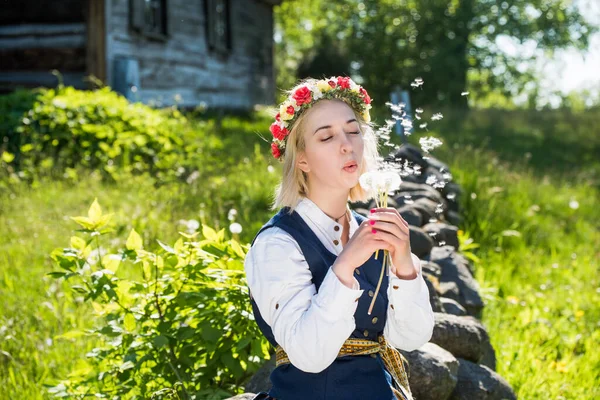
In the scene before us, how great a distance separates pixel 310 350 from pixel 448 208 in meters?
4.64

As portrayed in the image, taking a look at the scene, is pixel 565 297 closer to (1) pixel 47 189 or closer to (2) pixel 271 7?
(1) pixel 47 189

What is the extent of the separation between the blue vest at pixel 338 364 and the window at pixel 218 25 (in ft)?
38.5

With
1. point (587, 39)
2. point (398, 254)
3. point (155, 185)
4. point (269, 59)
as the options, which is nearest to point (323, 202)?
point (398, 254)

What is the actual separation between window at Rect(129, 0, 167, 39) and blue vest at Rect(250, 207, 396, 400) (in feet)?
29.6

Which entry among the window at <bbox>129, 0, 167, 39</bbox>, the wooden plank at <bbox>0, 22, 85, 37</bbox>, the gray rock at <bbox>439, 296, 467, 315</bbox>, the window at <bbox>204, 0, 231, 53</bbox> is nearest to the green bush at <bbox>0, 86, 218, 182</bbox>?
the wooden plank at <bbox>0, 22, 85, 37</bbox>

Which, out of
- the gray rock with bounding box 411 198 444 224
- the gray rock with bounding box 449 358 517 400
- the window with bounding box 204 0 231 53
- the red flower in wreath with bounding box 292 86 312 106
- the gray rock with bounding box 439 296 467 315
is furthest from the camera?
the window with bounding box 204 0 231 53

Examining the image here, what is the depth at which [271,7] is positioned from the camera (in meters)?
17.2

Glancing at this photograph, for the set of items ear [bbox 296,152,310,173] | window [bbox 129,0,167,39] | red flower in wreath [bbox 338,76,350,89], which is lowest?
ear [bbox 296,152,310,173]

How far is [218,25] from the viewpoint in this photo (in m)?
14.7

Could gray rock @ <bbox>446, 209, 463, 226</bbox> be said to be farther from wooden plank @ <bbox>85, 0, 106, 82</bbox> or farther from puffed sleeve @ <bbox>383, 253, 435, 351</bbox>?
wooden plank @ <bbox>85, 0, 106, 82</bbox>

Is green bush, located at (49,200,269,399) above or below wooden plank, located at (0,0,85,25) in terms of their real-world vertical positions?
below

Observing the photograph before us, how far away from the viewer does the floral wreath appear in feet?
7.40

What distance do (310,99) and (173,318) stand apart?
1263 mm

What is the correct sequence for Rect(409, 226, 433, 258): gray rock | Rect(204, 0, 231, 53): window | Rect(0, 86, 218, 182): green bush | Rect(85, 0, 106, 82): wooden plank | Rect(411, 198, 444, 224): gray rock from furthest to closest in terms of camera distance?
Rect(204, 0, 231, 53): window, Rect(85, 0, 106, 82): wooden plank, Rect(0, 86, 218, 182): green bush, Rect(411, 198, 444, 224): gray rock, Rect(409, 226, 433, 258): gray rock
